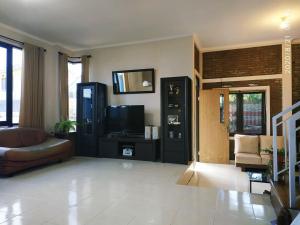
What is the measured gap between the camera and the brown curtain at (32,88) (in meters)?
4.94

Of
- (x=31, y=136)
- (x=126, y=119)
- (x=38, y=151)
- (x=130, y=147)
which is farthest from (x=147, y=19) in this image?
(x=31, y=136)

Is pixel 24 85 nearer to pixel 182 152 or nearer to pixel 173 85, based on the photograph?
pixel 173 85

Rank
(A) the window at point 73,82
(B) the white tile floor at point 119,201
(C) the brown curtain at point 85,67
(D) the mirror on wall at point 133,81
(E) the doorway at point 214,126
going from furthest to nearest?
(A) the window at point 73,82 → (C) the brown curtain at point 85,67 → (E) the doorway at point 214,126 → (D) the mirror on wall at point 133,81 → (B) the white tile floor at point 119,201

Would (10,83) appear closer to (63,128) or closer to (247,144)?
(63,128)

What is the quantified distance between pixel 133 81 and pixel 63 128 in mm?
2142

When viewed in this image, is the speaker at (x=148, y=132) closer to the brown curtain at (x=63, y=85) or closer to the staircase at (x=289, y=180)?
the brown curtain at (x=63, y=85)

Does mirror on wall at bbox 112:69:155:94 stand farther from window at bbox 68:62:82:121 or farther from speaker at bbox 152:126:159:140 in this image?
window at bbox 68:62:82:121

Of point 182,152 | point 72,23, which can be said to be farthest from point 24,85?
point 182,152

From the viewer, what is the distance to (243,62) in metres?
5.95

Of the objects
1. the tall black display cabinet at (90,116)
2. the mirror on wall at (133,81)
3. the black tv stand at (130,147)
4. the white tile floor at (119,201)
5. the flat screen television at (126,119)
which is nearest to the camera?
the white tile floor at (119,201)

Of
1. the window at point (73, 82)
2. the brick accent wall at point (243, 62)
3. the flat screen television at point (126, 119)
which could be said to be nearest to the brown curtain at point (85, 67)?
the window at point (73, 82)

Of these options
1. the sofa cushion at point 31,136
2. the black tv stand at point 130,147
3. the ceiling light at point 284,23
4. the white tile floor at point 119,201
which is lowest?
the white tile floor at point 119,201

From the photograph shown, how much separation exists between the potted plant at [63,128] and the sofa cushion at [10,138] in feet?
3.22

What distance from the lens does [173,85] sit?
5000 millimetres
